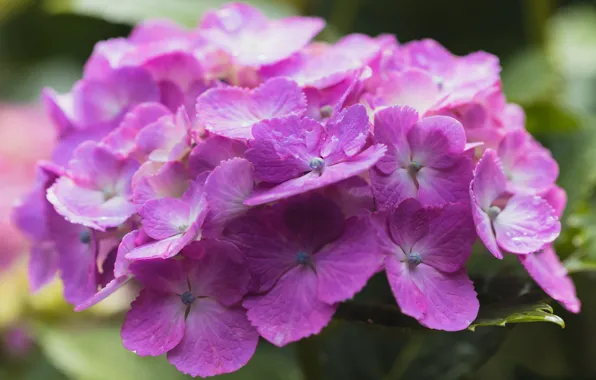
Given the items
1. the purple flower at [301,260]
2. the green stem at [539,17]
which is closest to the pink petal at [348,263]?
the purple flower at [301,260]

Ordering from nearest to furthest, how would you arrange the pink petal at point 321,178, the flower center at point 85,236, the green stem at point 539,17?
the pink petal at point 321,178
the flower center at point 85,236
the green stem at point 539,17

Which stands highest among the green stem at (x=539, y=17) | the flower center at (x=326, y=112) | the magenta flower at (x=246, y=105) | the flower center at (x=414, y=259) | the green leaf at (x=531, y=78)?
the magenta flower at (x=246, y=105)

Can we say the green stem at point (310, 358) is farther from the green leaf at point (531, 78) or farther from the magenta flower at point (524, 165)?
the green leaf at point (531, 78)

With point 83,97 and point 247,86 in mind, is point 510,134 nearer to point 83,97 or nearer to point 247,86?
point 247,86

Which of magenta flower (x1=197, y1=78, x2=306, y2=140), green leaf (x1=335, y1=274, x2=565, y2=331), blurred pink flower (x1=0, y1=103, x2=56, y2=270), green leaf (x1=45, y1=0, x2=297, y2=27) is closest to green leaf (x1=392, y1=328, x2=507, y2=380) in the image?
green leaf (x1=335, y1=274, x2=565, y2=331)

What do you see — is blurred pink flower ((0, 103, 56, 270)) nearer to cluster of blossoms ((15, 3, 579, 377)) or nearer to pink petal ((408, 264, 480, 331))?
cluster of blossoms ((15, 3, 579, 377))

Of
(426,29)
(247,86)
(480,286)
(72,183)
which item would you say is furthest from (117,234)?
(426,29)

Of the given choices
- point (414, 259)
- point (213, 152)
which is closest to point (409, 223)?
point (414, 259)

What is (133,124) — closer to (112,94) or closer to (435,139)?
(112,94)
